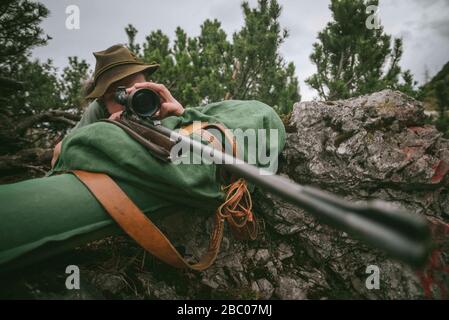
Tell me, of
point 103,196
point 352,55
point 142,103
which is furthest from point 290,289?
point 352,55

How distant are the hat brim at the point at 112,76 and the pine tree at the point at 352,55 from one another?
3.98 meters

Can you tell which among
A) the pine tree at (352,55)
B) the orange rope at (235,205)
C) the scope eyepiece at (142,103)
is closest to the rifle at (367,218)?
the orange rope at (235,205)

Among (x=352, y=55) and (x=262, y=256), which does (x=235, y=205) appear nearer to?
(x=262, y=256)

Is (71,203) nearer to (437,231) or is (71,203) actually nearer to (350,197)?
(350,197)

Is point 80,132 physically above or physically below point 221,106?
below

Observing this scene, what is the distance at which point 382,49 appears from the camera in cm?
558

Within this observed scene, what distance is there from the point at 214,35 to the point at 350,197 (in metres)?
5.63

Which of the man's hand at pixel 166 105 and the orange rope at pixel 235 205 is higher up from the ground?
the man's hand at pixel 166 105

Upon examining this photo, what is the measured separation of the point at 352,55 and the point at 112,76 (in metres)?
5.38

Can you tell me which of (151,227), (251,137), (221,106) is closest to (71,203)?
(151,227)

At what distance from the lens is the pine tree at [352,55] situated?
5.26 m

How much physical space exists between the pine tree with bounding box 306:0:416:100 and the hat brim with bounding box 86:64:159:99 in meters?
3.98

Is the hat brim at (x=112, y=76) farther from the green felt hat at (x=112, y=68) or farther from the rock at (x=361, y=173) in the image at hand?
the rock at (x=361, y=173)

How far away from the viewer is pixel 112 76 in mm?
2463
